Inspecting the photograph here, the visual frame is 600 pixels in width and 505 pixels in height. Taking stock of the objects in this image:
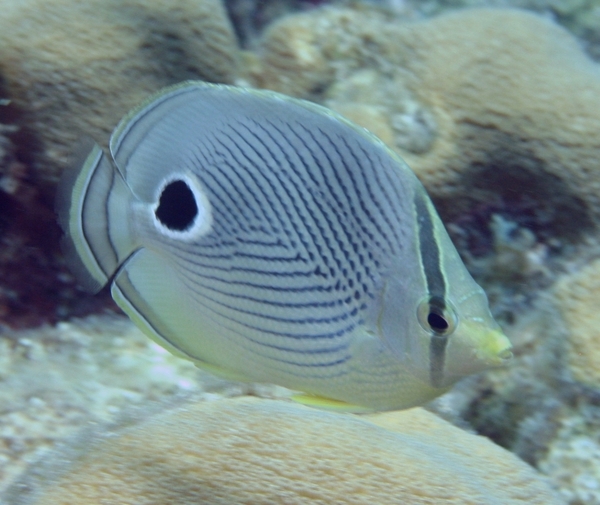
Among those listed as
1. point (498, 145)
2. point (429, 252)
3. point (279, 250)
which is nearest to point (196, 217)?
point (279, 250)

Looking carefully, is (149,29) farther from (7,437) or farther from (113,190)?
(7,437)

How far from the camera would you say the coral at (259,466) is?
1405 mm

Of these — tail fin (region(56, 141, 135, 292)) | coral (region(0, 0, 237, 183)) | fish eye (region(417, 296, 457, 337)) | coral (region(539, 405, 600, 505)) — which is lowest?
coral (region(539, 405, 600, 505))

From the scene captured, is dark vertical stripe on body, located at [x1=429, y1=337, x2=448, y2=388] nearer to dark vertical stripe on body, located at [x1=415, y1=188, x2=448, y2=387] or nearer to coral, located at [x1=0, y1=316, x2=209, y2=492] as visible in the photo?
dark vertical stripe on body, located at [x1=415, y1=188, x2=448, y2=387]

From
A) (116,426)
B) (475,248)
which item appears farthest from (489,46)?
(116,426)

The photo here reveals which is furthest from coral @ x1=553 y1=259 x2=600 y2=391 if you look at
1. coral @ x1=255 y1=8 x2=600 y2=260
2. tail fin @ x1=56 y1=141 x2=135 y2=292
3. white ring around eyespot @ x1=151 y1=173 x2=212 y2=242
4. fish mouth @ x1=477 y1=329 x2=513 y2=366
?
tail fin @ x1=56 y1=141 x2=135 y2=292

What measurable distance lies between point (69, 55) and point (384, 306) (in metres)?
2.05

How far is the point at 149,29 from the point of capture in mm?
2564

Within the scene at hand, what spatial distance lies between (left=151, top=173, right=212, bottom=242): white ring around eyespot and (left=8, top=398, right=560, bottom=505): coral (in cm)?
70

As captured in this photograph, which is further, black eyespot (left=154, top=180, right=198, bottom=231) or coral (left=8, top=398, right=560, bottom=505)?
coral (left=8, top=398, right=560, bottom=505)

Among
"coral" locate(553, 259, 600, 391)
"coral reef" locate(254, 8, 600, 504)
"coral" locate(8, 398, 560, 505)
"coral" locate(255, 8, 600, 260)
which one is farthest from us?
"coral" locate(255, 8, 600, 260)

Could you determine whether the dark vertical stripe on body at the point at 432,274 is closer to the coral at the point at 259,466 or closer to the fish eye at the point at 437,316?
the fish eye at the point at 437,316

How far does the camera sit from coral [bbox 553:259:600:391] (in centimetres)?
213

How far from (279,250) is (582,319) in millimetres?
1758
